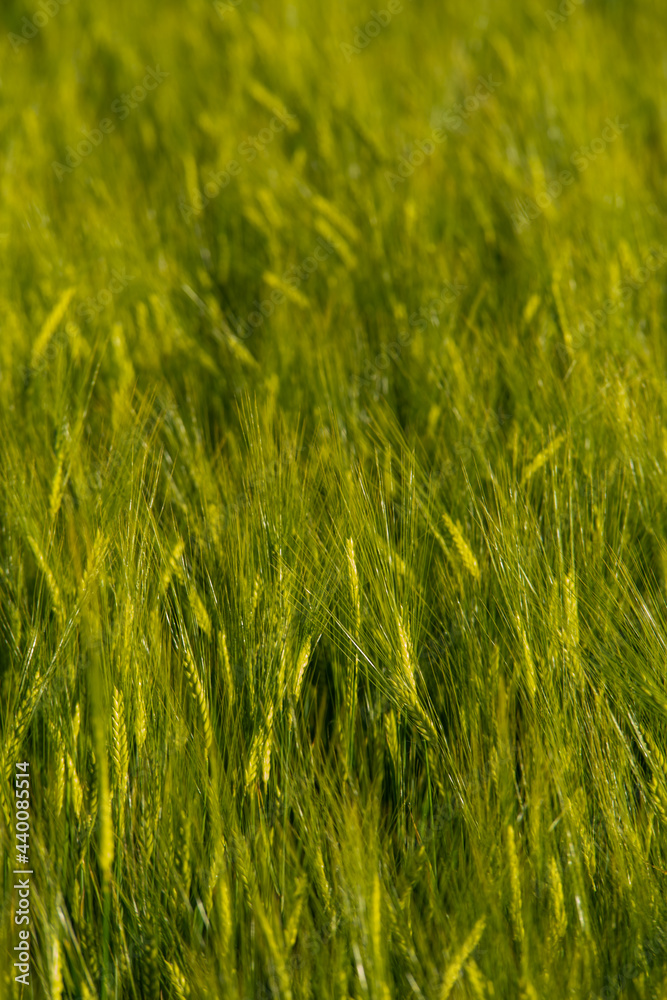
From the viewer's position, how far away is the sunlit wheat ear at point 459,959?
1.93 feet

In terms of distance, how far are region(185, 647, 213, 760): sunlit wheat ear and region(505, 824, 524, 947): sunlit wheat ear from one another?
246 mm

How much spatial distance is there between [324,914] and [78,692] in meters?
0.28

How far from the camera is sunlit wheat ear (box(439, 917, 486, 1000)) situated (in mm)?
589

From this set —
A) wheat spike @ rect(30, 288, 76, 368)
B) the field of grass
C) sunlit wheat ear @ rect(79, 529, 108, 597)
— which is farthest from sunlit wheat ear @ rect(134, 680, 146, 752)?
wheat spike @ rect(30, 288, 76, 368)

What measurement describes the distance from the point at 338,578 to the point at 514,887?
0.99ft

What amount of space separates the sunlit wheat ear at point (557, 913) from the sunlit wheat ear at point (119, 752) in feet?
1.09

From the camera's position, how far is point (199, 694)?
0.75m

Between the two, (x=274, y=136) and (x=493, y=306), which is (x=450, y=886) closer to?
(x=493, y=306)

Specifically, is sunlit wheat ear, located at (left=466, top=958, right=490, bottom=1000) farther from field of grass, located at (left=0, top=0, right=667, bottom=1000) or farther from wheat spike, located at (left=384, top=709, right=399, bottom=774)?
wheat spike, located at (left=384, top=709, right=399, bottom=774)

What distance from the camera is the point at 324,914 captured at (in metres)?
0.67

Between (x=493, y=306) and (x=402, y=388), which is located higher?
(x=493, y=306)

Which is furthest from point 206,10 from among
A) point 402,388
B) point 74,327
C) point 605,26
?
point 402,388

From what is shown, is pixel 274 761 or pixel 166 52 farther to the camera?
pixel 166 52

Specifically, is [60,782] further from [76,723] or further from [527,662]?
[527,662]
